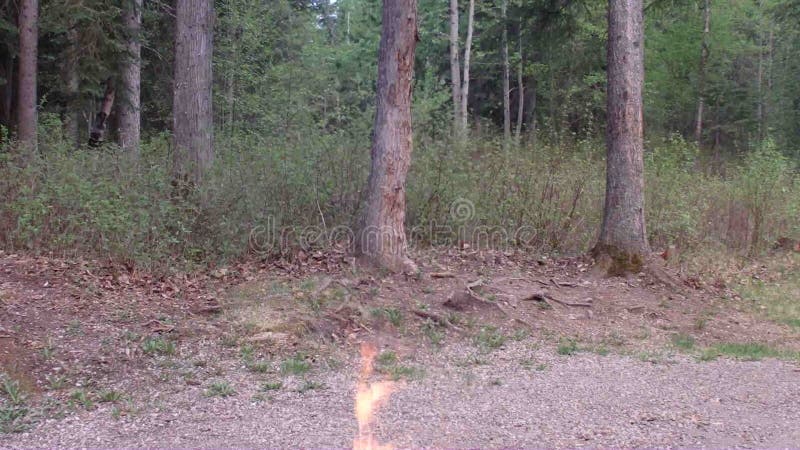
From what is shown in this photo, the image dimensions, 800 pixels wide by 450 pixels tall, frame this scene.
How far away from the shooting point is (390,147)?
9.99 meters

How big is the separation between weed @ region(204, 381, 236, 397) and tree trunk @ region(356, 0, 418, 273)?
4047 mm

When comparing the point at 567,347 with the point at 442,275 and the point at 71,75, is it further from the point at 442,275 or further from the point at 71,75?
the point at 71,75

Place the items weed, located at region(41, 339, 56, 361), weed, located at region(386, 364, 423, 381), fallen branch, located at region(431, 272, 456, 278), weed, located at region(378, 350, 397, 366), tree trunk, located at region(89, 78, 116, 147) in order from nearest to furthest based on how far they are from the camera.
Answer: weed, located at region(41, 339, 56, 361)
weed, located at region(386, 364, 423, 381)
weed, located at region(378, 350, 397, 366)
fallen branch, located at region(431, 272, 456, 278)
tree trunk, located at region(89, 78, 116, 147)

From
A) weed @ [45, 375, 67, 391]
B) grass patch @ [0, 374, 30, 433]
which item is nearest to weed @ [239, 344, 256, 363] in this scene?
weed @ [45, 375, 67, 391]

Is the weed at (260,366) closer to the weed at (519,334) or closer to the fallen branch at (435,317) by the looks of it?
the fallen branch at (435,317)

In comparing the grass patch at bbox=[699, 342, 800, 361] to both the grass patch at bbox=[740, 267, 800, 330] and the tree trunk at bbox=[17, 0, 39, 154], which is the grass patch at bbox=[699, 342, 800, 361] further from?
the tree trunk at bbox=[17, 0, 39, 154]

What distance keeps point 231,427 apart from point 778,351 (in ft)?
22.1

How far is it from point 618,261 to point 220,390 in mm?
7097

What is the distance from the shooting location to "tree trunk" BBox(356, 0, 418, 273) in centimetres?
980

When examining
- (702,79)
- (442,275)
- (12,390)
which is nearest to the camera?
(12,390)

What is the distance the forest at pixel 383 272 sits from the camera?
5848mm

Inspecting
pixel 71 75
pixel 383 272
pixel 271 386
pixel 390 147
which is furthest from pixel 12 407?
pixel 71 75

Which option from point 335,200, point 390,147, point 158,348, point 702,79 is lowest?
point 158,348

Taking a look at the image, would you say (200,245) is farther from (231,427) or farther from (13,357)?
(231,427)
